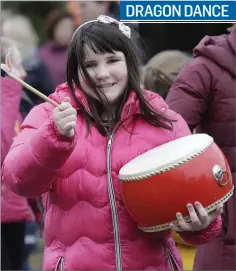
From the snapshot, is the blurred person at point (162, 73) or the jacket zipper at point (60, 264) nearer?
the jacket zipper at point (60, 264)

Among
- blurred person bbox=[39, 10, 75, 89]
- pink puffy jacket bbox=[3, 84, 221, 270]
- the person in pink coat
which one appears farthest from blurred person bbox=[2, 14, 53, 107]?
pink puffy jacket bbox=[3, 84, 221, 270]

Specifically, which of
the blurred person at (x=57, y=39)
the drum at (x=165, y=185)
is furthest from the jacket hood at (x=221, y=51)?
the blurred person at (x=57, y=39)

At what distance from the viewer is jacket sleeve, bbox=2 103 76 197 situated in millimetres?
3270

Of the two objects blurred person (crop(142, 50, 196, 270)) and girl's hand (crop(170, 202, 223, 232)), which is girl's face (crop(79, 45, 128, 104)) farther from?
blurred person (crop(142, 50, 196, 270))

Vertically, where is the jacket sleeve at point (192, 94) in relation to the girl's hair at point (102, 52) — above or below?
below

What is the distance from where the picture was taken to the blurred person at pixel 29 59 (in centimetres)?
724

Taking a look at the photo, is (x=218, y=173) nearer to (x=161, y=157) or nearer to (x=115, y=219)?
(x=161, y=157)

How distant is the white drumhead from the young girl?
0.23 ft

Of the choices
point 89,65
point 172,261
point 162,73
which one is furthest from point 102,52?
point 162,73

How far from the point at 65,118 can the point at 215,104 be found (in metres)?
1.40

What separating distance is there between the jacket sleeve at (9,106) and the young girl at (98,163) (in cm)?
156

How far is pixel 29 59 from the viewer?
7.82 meters

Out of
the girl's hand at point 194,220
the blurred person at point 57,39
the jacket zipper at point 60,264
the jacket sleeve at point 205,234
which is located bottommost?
the blurred person at point 57,39

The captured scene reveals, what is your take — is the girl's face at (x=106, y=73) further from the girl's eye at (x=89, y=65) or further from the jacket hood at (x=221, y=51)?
the jacket hood at (x=221, y=51)
